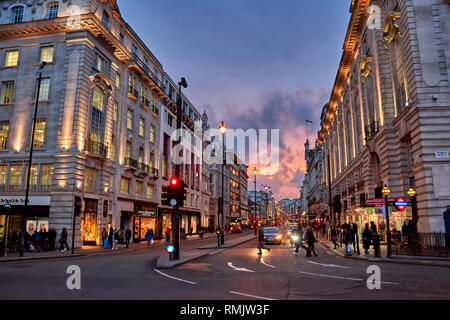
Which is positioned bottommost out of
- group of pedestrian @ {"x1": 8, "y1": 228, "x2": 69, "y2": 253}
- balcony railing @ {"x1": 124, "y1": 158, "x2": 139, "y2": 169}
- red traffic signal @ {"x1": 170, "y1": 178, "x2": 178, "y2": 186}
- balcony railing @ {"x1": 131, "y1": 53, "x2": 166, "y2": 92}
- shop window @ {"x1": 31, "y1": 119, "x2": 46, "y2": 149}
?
group of pedestrian @ {"x1": 8, "y1": 228, "x2": 69, "y2": 253}

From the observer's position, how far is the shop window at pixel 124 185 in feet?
118

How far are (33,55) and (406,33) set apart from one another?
3003 centimetres

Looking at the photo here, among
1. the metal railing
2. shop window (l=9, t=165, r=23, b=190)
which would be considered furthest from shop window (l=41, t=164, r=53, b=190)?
the metal railing

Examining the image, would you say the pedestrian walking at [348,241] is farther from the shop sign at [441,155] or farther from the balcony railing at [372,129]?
the balcony railing at [372,129]

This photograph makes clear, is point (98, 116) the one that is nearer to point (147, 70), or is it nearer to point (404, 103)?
point (147, 70)

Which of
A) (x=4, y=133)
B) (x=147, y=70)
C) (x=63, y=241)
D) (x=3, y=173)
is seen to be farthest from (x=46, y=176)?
(x=147, y=70)

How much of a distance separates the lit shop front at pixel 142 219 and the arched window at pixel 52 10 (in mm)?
20256

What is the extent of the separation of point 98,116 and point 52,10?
1020 centimetres

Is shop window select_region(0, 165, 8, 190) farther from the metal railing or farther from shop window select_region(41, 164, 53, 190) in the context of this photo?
the metal railing

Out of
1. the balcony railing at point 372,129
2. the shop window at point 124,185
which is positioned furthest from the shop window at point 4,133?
the balcony railing at point 372,129

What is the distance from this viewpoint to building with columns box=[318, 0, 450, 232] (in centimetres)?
1988

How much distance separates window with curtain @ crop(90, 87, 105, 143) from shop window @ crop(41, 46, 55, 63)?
4565mm
